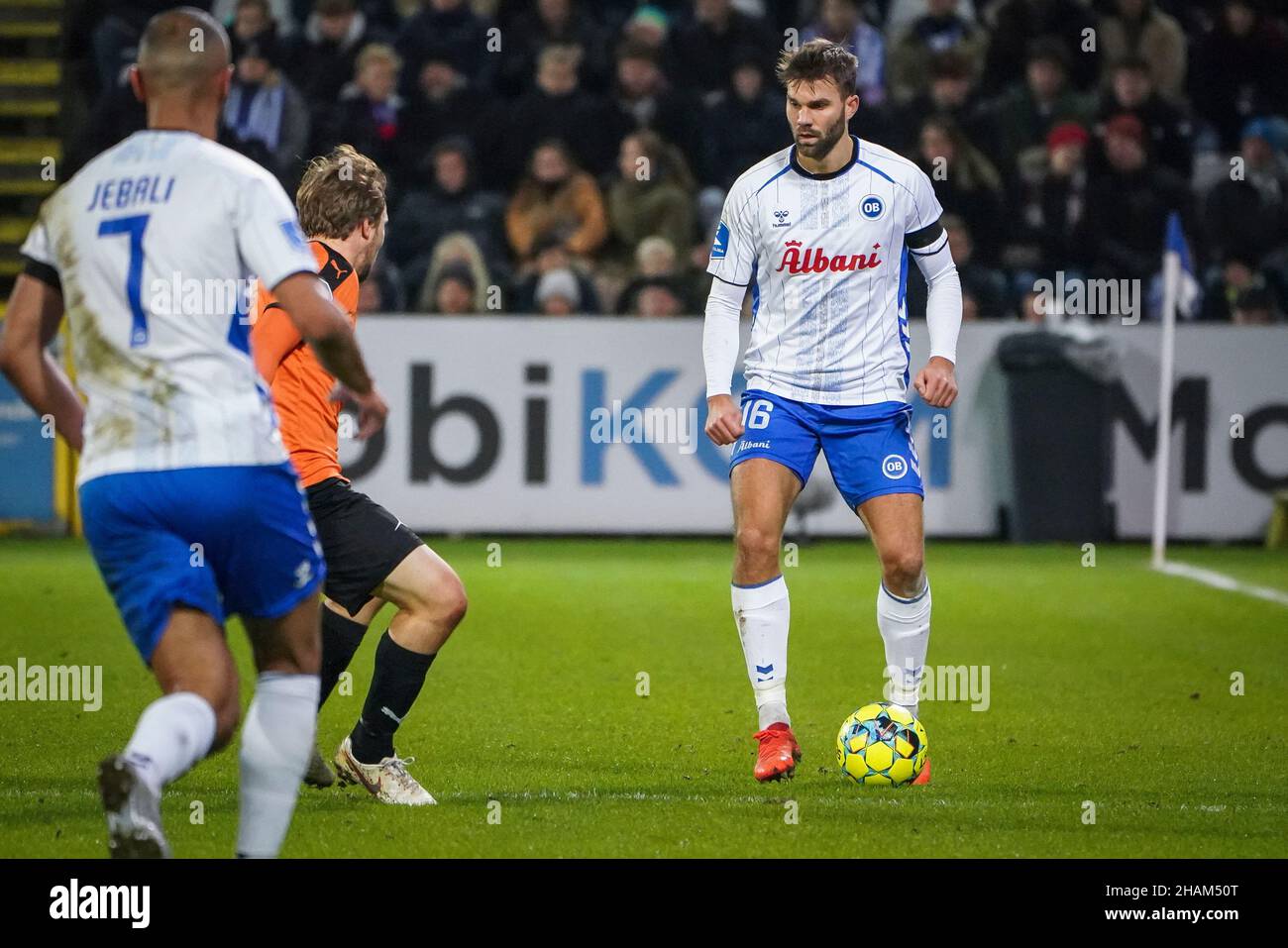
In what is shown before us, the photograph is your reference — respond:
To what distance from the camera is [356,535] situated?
5.87m

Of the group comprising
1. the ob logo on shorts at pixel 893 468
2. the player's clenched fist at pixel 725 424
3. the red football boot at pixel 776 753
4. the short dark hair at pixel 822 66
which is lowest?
the red football boot at pixel 776 753

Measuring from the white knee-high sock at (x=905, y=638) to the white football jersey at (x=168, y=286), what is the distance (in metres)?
2.91

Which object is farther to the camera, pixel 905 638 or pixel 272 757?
pixel 905 638

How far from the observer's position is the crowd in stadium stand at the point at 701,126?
612 inches

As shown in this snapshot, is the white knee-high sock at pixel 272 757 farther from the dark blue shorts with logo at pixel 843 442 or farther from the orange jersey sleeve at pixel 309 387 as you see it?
the dark blue shorts with logo at pixel 843 442

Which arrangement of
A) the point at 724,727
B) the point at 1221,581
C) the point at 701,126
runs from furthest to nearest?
the point at 701,126 → the point at 1221,581 → the point at 724,727

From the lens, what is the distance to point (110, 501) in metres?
4.14

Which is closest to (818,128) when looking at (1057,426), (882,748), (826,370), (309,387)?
(826,370)

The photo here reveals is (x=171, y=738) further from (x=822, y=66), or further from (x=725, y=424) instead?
(x=822, y=66)

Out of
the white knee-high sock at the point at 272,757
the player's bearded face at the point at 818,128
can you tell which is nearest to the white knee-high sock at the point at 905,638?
the player's bearded face at the point at 818,128

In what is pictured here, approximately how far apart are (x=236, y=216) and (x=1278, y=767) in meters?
4.17

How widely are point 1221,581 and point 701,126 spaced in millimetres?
6187

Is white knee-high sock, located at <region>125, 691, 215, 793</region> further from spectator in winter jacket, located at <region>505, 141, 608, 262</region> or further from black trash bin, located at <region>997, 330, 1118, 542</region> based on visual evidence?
spectator in winter jacket, located at <region>505, 141, 608, 262</region>
